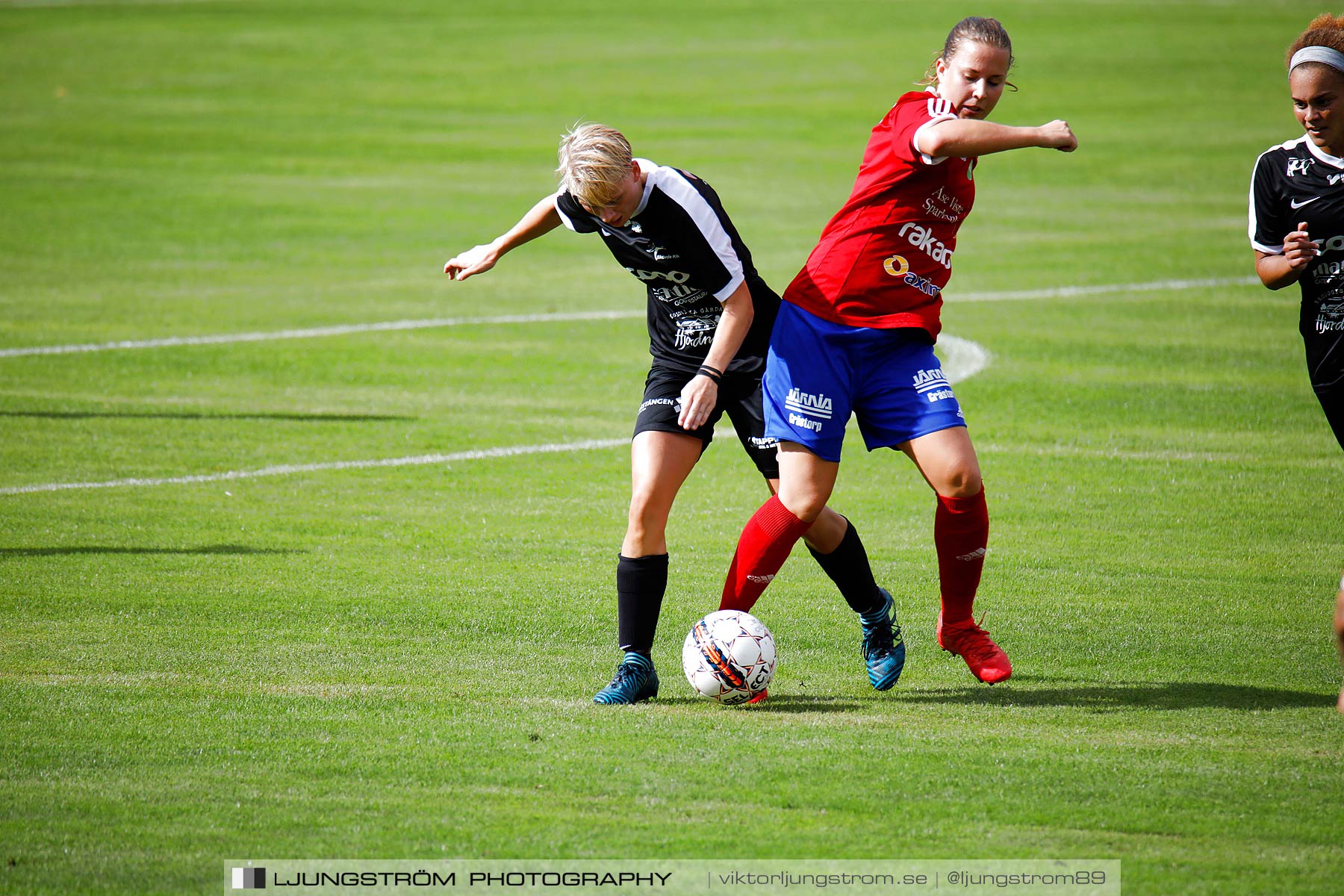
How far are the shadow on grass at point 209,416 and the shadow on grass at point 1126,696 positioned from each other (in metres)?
6.51

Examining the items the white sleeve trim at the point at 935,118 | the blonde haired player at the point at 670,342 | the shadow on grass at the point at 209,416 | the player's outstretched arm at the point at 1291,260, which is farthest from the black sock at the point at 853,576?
the shadow on grass at the point at 209,416

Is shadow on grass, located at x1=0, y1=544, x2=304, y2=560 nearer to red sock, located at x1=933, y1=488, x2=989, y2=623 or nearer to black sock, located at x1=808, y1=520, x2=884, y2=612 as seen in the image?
black sock, located at x1=808, y1=520, x2=884, y2=612

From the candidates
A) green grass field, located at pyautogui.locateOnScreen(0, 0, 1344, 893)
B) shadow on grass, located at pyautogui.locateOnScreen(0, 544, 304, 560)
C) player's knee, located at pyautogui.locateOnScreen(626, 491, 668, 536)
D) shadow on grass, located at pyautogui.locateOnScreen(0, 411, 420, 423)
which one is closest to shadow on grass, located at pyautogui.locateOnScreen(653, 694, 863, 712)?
green grass field, located at pyautogui.locateOnScreen(0, 0, 1344, 893)

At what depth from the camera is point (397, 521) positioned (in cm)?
886

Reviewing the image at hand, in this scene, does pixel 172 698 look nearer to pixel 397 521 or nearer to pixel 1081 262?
pixel 397 521

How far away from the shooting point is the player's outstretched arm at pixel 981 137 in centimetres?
526

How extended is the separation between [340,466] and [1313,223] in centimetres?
626

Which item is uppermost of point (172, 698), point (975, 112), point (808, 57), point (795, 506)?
point (808, 57)

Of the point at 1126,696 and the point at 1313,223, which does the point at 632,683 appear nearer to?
the point at 1126,696

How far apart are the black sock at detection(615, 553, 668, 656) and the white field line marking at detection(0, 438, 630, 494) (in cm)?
455

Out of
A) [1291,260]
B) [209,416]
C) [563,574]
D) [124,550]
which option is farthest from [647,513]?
[209,416]

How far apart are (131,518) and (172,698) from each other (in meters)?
3.22

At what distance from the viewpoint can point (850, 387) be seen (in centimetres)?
589

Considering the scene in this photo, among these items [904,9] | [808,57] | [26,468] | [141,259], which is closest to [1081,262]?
[141,259]
